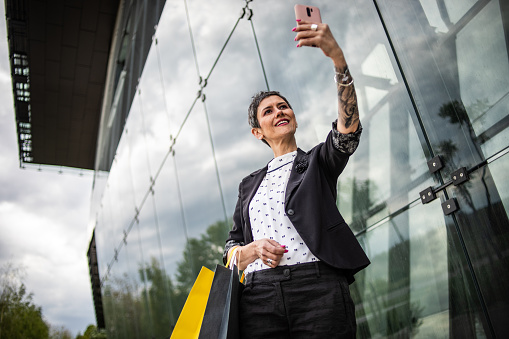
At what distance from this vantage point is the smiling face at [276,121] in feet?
6.38

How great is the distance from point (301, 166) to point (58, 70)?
1268 centimetres

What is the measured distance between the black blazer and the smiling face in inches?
5.4

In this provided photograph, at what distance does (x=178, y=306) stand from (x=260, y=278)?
412 centimetres

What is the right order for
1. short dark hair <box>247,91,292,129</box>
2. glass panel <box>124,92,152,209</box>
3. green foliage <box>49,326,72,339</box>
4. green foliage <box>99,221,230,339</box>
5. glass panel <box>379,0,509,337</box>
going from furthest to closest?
green foliage <box>49,326,72,339</box> < glass panel <box>124,92,152,209</box> < green foliage <box>99,221,230,339</box> < short dark hair <box>247,91,292,129</box> < glass panel <box>379,0,509,337</box>

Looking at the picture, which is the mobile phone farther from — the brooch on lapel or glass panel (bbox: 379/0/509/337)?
glass panel (bbox: 379/0/509/337)

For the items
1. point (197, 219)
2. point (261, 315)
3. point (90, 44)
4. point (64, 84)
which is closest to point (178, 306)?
point (197, 219)

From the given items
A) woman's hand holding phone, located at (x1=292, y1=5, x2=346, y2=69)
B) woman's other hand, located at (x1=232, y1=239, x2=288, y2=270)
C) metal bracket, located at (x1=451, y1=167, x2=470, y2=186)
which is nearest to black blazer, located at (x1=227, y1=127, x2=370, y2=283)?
woman's other hand, located at (x1=232, y1=239, x2=288, y2=270)

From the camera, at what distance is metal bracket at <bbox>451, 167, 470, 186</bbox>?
1820 millimetres

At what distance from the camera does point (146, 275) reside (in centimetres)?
738

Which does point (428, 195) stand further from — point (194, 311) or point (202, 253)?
point (202, 253)

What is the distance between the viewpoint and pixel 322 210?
164 centimetres

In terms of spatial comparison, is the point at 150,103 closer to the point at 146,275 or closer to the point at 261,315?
the point at 146,275

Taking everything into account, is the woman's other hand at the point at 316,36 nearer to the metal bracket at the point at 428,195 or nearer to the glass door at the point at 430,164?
the glass door at the point at 430,164

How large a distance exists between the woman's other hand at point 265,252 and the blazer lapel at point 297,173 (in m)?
0.18
